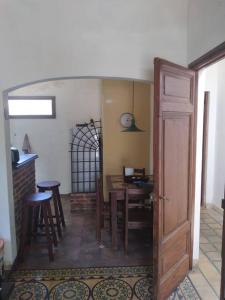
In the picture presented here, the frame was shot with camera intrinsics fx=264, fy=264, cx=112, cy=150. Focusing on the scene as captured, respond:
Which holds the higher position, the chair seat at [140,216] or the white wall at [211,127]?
the white wall at [211,127]

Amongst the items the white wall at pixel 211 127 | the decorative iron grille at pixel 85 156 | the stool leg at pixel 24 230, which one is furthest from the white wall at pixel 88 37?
the decorative iron grille at pixel 85 156

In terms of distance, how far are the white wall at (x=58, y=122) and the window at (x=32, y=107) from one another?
9 centimetres

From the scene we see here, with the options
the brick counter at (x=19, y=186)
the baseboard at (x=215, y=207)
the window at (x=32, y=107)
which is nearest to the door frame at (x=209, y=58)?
the brick counter at (x=19, y=186)

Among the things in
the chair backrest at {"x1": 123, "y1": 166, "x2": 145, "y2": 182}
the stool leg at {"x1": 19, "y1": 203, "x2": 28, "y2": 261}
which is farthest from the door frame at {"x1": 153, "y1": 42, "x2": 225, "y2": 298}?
the stool leg at {"x1": 19, "y1": 203, "x2": 28, "y2": 261}

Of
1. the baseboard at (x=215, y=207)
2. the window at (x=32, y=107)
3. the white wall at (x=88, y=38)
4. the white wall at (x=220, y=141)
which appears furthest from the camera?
the window at (x=32, y=107)

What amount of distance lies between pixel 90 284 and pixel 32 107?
13.2 feet

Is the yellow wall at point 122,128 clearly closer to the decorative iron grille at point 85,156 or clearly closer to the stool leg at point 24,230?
the decorative iron grille at point 85,156

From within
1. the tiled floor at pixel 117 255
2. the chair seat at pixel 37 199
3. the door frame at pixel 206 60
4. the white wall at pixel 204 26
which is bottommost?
the tiled floor at pixel 117 255

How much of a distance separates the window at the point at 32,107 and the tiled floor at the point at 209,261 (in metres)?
3.70

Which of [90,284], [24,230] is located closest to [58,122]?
[24,230]

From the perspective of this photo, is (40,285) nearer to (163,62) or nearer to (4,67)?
(4,67)

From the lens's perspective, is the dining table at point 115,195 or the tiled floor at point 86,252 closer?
the tiled floor at point 86,252

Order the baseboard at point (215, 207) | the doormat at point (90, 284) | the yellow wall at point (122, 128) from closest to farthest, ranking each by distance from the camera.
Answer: the doormat at point (90, 284)
the baseboard at point (215, 207)
the yellow wall at point (122, 128)

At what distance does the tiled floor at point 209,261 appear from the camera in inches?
102
